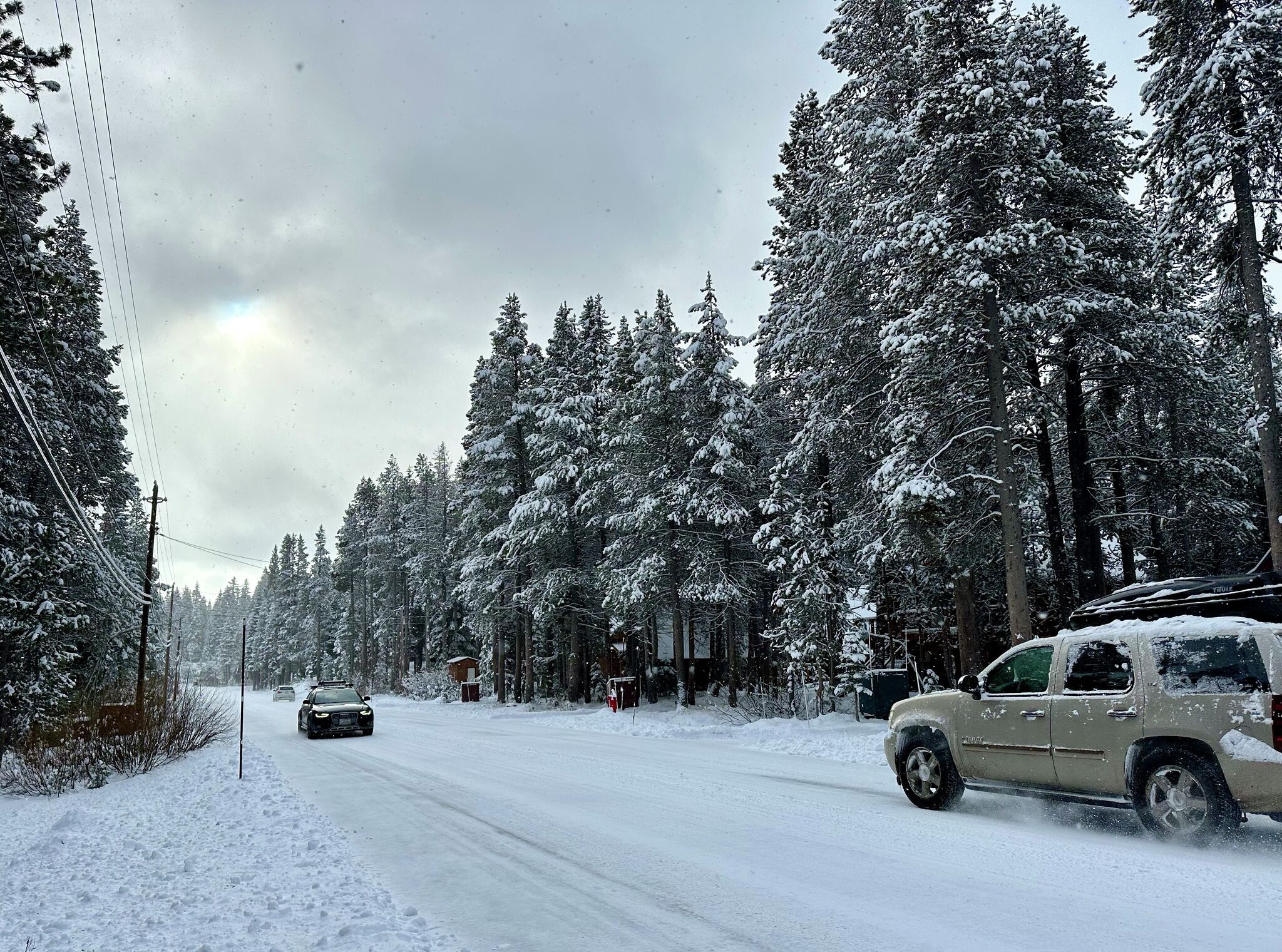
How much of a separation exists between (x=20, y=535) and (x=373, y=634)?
62.2 m

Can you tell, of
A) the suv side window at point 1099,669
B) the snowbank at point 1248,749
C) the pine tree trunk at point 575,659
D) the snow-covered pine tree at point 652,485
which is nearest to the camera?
the snowbank at point 1248,749

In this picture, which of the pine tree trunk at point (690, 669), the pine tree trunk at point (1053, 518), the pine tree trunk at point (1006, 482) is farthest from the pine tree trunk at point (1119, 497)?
the pine tree trunk at point (690, 669)

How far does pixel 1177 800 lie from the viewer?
680 centimetres

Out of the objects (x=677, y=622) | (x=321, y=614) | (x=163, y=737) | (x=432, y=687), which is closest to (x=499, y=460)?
(x=677, y=622)

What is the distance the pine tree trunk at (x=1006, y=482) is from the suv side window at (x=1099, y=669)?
8.34m

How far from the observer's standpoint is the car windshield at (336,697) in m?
23.7

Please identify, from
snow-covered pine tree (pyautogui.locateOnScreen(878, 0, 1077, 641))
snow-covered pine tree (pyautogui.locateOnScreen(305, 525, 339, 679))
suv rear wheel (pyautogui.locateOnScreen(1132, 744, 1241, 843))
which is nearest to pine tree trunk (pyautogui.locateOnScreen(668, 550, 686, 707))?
snow-covered pine tree (pyautogui.locateOnScreen(878, 0, 1077, 641))

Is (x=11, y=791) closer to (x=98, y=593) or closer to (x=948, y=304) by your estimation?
(x=98, y=593)

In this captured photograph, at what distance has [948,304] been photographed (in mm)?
16469

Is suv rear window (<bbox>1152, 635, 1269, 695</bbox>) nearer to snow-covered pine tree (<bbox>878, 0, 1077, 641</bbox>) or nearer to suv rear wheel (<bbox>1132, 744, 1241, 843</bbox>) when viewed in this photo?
suv rear wheel (<bbox>1132, 744, 1241, 843</bbox>)

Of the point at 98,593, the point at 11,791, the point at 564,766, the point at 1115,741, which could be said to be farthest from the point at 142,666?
the point at 1115,741

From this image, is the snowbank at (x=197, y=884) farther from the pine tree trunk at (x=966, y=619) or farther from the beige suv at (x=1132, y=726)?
the pine tree trunk at (x=966, y=619)

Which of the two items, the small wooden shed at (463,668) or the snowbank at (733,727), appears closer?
the snowbank at (733,727)

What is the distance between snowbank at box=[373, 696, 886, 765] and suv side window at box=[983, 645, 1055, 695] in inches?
195
